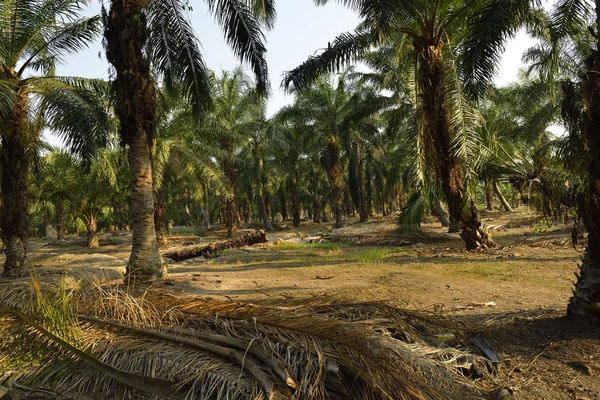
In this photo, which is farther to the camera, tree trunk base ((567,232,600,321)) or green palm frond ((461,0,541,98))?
green palm frond ((461,0,541,98))

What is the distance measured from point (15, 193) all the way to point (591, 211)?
11.6 metres

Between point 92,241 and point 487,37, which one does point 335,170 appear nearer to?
point 92,241

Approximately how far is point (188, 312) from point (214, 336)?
2.01 ft

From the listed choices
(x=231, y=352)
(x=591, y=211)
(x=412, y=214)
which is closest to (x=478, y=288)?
(x=591, y=211)

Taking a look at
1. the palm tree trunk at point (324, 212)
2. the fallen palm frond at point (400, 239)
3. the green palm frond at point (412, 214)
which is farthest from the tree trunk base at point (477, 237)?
the palm tree trunk at point (324, 212)

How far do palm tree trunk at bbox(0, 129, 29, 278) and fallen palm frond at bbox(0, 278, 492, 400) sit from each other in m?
7.76

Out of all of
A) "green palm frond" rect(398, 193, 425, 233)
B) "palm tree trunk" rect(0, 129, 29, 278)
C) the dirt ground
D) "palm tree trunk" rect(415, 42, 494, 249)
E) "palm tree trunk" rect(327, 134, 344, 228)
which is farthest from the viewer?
"palm tree trunk" rect(327, 134, 344, 228)

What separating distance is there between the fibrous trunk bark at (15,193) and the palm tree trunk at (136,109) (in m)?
4.27

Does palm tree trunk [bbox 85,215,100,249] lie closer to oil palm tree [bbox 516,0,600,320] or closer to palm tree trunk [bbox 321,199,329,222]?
oil palm tree [bbox 516,0,600,320]

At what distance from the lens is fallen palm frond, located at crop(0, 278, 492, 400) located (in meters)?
2.32

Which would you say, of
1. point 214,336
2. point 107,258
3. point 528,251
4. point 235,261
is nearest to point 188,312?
point 214,336

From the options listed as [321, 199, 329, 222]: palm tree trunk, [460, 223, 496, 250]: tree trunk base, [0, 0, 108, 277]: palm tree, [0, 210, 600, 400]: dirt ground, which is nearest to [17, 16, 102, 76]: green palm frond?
[0, 0, 108, 277]: palm tree

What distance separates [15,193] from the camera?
31.5ft

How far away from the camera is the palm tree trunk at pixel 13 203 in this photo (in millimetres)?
9445
